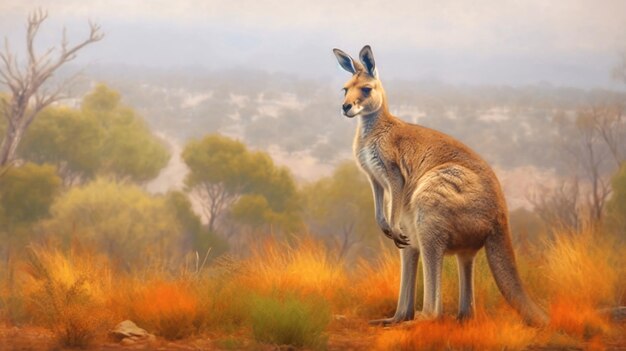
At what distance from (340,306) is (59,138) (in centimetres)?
1942

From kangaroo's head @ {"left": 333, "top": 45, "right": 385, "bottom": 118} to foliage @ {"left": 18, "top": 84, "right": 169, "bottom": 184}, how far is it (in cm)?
2023

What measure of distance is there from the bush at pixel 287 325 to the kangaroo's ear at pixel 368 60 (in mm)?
2518

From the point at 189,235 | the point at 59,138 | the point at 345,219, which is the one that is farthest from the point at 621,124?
the point at 59,138

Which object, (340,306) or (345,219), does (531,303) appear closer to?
(340,306)

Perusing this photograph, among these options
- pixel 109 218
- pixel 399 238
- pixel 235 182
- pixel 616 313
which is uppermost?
pixel 235 182

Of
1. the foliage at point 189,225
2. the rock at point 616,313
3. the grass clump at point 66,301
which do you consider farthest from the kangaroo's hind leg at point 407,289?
the foliage at point 189,225

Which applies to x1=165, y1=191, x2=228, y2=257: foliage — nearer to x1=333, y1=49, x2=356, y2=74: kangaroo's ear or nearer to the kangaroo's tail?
x1=333, y1=49, x2=356, y2=74: kangaroo's ear

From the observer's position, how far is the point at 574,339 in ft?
23.3

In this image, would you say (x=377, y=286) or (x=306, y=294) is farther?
(x=377, y=286)

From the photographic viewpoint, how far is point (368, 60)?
311 inches

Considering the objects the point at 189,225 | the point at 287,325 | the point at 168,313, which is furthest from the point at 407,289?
the point at 189,225

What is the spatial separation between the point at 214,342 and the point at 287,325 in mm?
732

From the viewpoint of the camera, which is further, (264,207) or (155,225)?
(264,207)

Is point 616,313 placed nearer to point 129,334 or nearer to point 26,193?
point 129,334
